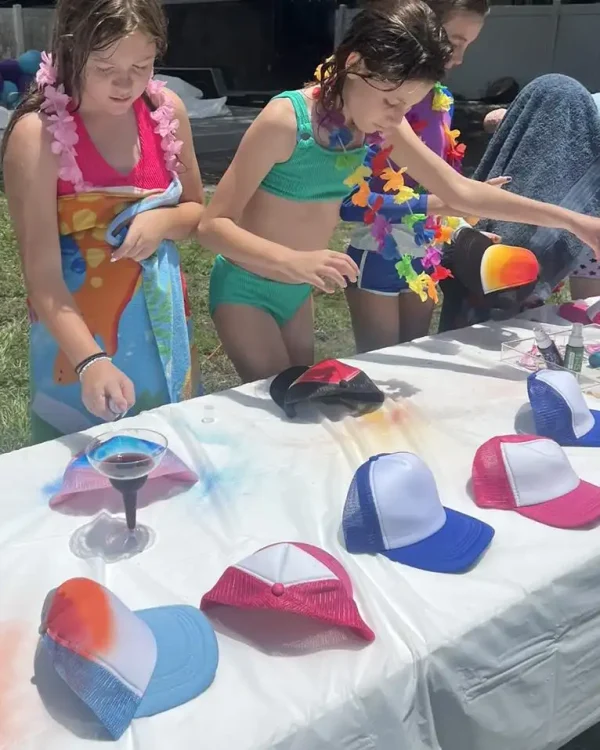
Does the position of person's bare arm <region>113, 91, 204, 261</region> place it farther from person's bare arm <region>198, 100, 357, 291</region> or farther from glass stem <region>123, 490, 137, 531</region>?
glass stem <region>123, 490, 137, 531</region>

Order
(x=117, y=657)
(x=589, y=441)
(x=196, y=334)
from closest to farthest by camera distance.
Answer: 1. (x=117, y=657)
2. (x=589, y=441)
3. (x=196, y=334)

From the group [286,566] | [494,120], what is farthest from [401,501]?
[494,120]

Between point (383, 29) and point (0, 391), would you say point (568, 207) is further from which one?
point (0, 391)

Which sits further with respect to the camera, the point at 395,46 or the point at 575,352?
the point at 575,352

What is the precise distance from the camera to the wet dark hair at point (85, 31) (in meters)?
1.23

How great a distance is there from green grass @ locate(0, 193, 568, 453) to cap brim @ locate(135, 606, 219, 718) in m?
1.76

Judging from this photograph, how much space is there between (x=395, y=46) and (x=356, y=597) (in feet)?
3.16

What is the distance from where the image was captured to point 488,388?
160cm

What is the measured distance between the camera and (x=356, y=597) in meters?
0.96

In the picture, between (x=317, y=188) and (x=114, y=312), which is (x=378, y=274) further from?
(x=114, y=312)

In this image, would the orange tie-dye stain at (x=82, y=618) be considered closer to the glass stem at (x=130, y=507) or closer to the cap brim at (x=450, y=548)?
the glass stem at (x=130, y=507)

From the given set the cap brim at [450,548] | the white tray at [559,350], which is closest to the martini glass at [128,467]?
the cap brim at [450,548]

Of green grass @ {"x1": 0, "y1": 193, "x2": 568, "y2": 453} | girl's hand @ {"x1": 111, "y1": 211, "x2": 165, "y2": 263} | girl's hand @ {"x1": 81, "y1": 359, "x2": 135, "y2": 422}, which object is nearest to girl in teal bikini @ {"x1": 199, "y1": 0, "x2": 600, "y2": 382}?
girl's hand @ {"x1": 111, "y1": 211, "x2": 165, "y2": 263}

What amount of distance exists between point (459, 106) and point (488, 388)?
10749mm
